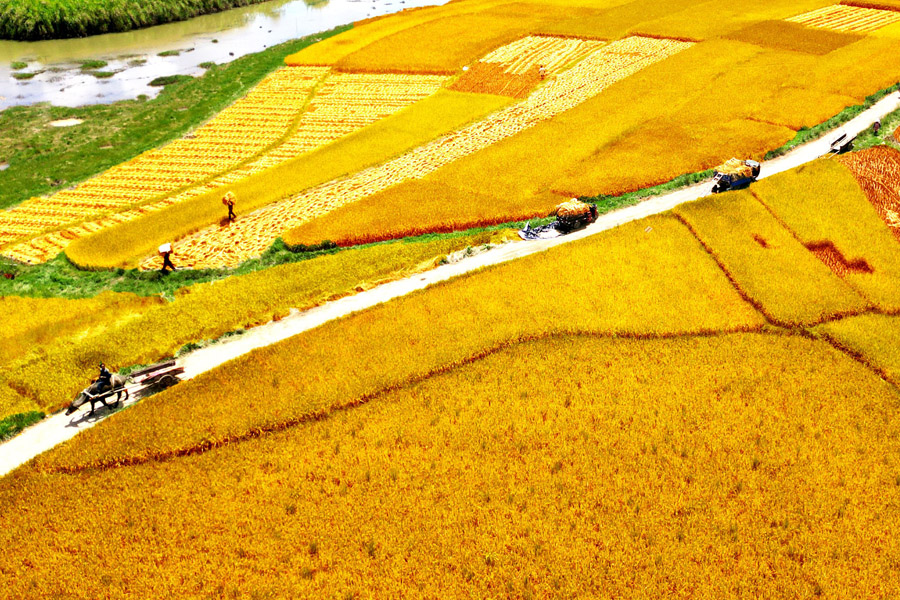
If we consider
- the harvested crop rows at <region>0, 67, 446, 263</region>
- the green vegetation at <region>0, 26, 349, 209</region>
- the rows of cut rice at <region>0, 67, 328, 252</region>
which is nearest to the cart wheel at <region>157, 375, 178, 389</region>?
the harvested crop rows at <region>0, 67, 446, 263</region>

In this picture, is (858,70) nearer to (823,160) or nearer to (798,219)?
(823,160)

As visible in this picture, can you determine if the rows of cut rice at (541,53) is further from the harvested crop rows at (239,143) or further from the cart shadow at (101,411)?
the cart shadow at (101,411)

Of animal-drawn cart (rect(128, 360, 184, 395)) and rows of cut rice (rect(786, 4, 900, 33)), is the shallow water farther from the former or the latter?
rows of cut rice (rect(786, 4, 900, 33))

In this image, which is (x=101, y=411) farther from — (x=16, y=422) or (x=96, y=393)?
(x=16, y=422)

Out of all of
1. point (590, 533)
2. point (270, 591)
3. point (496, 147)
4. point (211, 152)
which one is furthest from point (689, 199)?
point (211, 152)

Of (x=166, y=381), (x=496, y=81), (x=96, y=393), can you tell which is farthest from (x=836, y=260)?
(x=496, y=81)

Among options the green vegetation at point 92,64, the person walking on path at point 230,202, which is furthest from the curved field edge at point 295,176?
the green vegetation at point 92,64
